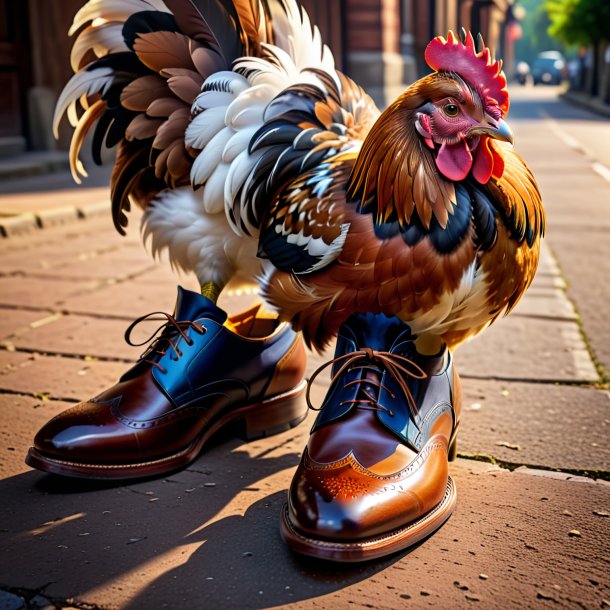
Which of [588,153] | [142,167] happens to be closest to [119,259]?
[142,167]

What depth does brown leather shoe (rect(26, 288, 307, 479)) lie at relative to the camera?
1.85 meters

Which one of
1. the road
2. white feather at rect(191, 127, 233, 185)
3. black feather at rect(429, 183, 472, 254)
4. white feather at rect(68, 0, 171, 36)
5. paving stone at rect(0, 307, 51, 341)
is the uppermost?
white feather at rect(68, 0, 171, 36)

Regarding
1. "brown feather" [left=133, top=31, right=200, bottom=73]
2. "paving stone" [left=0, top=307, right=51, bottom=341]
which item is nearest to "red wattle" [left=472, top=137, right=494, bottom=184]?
"brown feather" [left=133, top=31, right=200, bottom=73]

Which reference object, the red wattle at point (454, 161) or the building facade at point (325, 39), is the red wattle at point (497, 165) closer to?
the red wattle at point (454, 161)

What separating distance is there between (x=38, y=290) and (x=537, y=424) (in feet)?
8.86

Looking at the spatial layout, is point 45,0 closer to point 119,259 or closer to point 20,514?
point 119,259

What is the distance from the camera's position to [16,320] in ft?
11.1

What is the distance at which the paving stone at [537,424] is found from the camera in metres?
2.07

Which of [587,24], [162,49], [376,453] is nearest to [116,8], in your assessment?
[162,49]

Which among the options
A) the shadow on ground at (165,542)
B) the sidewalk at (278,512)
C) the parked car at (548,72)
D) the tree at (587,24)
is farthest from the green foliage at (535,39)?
the shadow on ground at (165,542)

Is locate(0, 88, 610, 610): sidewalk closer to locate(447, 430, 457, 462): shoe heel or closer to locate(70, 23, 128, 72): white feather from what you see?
locate(447, 430, 457, 462): shoe heel

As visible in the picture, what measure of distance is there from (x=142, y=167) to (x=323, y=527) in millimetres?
1380

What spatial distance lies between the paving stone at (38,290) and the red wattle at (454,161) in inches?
95.5

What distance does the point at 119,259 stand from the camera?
185 inches
